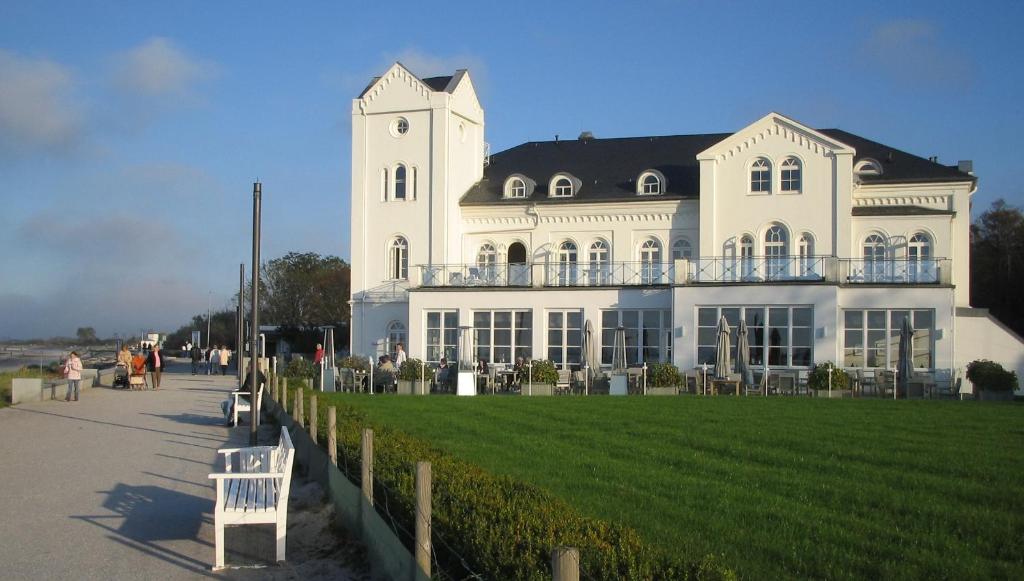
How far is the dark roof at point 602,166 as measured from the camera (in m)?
44.4

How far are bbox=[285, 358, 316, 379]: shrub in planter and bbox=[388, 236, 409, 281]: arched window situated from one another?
7646 mm

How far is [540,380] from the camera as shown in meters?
32.4

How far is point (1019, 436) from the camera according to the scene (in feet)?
49.8

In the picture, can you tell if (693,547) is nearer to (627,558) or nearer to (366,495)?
(627,558)

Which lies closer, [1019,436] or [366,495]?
[366,495]

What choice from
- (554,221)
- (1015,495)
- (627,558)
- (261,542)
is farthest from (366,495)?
(554,221)

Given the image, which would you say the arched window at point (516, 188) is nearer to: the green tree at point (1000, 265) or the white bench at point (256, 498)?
the green tree at point (1000, 265)

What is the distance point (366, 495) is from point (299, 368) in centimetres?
2921

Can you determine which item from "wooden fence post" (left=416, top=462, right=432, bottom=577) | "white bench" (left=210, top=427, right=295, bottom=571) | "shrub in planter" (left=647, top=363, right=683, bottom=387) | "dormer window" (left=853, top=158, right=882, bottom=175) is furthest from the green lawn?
"dormer window" (left=853, top=158, right=882, bottom=175)

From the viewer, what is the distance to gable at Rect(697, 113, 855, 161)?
39.8 m

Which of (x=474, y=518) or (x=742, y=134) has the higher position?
(x=742, y=134)

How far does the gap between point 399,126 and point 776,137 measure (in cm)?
1645

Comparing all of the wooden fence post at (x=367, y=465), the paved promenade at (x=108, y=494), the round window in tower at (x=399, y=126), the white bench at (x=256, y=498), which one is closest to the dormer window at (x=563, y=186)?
the round window in tower at (x=399, y=126)

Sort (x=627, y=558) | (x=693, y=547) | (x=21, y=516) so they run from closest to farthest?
(x=627, y=558) → (x=693, y=547) → (x=21, y=516)
